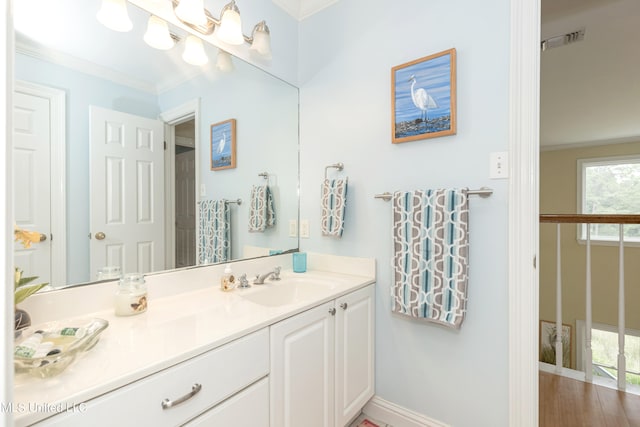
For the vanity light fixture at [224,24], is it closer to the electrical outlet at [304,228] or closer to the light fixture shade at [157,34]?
the light fixture shade at [157,34]

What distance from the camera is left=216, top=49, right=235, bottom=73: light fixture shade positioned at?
1501mm

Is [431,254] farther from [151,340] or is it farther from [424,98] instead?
[151,340]

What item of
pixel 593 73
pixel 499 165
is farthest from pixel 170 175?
pixel 593 73

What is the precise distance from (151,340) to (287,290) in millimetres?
818

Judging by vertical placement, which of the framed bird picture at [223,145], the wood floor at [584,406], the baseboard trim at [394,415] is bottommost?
the wood floor at [584,406]

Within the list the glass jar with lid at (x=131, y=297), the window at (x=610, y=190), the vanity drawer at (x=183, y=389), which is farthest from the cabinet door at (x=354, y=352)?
the window at (x=610, y=190)

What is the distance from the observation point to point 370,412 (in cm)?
162

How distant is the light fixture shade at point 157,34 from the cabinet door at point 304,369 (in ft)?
4.15

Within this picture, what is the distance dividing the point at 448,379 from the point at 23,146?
1.89 m

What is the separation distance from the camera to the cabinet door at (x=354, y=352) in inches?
52.7

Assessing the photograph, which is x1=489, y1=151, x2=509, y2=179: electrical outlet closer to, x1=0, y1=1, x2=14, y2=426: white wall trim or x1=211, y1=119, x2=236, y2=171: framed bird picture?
x1=211, y1=119, x2=236, y2=171: framed bird picture

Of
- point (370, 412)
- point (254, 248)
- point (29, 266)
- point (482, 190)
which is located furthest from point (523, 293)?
point (29, 266)

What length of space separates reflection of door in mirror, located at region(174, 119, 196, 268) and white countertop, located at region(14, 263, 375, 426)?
18 centimetres

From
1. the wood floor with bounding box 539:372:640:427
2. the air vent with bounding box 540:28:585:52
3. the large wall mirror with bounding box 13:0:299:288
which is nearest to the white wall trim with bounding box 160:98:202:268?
the large wall mirror with bounding box 13:0:299:288
